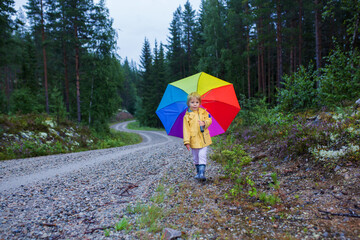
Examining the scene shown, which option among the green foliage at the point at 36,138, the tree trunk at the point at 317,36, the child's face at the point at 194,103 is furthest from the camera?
the tree trunk at the point at 317,36

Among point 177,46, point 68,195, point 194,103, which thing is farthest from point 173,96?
point 177,46

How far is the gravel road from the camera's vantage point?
2977mm

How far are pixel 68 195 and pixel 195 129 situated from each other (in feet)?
10.3

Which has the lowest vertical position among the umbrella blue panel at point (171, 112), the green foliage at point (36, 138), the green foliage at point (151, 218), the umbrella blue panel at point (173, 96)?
the green foliage at point (151, 218)

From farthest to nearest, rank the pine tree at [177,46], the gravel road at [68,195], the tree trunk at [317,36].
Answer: the pine tree at [177,46]
the tree trunk at [317,36]
the gravel road at [68,195]

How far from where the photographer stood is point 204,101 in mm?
4863

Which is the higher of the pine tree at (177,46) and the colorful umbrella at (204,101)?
the pine tree at (177,46)

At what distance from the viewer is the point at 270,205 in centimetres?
329

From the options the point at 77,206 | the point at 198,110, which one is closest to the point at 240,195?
the point at 198,110

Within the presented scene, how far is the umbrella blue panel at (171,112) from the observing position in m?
4.82

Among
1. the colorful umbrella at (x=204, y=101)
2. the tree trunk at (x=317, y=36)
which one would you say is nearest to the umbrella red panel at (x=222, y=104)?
the colorful umbrella at (x=204, y=101)

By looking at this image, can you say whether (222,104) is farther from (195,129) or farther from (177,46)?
(177,46)

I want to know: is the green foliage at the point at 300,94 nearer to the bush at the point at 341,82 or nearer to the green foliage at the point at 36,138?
the bush at the point at 341,82

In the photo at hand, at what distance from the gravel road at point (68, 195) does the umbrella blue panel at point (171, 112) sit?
5.06 feet
